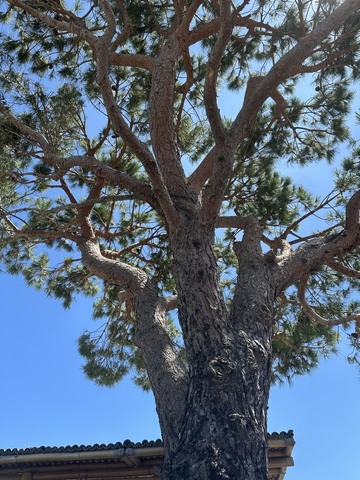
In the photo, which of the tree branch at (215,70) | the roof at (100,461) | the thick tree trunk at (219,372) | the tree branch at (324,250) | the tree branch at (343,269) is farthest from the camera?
the roof at (100,461)

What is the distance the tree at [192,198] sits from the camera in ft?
11.2

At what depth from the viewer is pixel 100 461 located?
18.6ft

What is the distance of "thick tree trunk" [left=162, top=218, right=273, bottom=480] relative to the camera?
292cm

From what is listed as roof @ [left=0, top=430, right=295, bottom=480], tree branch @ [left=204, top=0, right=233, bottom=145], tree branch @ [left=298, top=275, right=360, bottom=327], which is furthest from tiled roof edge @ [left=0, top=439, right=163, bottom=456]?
tree branch @ [left=204, top=0, right=233, bottom=145]

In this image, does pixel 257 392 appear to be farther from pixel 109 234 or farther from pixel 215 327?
pixel 109 234

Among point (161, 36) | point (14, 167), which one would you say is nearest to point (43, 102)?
point (14, 167)

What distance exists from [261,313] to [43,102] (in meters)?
3.63

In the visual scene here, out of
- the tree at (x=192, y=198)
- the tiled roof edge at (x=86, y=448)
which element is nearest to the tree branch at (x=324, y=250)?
the tree at (x=192, y=198)

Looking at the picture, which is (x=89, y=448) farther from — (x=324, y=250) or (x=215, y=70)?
(x=215, y=70)

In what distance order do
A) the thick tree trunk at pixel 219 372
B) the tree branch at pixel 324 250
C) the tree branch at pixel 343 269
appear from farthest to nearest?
the tree branch at pixel 343 269
the tree branch at pixel 324 250
the thick tree trunk at pixel 219 372

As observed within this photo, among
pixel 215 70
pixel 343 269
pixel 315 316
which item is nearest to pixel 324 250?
pixel 343 269

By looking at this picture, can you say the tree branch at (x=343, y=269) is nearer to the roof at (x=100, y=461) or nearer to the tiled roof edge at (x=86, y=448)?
the roof at (x=100, y=461)

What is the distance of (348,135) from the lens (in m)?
6.35

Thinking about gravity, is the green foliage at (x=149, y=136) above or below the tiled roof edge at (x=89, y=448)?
above
